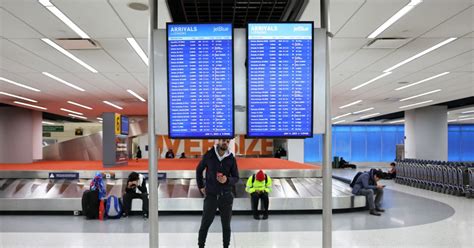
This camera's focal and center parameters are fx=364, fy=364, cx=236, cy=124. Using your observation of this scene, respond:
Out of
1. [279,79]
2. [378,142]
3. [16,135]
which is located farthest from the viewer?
[378,142]

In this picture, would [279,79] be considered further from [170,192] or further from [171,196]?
[170,192]

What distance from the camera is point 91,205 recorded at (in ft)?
28.6

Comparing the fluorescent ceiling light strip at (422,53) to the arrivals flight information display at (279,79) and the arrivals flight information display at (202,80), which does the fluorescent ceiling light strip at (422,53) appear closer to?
the arrivals flight information display at (279,79)

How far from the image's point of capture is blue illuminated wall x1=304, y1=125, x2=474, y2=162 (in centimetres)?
3878

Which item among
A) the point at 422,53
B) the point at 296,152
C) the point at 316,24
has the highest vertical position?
the point at 316,24

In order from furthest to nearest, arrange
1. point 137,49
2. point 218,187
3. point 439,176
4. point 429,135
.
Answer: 1. point 429,135
2. point 439,176
3. point 137,49
4. point 218,187

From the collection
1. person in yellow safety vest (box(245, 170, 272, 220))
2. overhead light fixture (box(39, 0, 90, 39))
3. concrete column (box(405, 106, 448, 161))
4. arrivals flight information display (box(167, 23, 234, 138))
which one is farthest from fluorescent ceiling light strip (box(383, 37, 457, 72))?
concrete column (box(405, 106, 448, 161))

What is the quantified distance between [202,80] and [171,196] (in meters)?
7.13

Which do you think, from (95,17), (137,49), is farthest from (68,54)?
(95,17)

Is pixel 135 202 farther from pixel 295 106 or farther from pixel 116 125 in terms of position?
pixel 295 106

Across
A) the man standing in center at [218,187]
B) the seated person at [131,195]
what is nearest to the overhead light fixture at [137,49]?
the seated person at [131,195]

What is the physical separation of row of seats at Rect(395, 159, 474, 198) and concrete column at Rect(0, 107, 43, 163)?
71.5ft

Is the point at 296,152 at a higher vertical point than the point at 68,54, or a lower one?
lower

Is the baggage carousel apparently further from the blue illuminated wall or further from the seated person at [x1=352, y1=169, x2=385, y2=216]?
the blue illuminated wall
